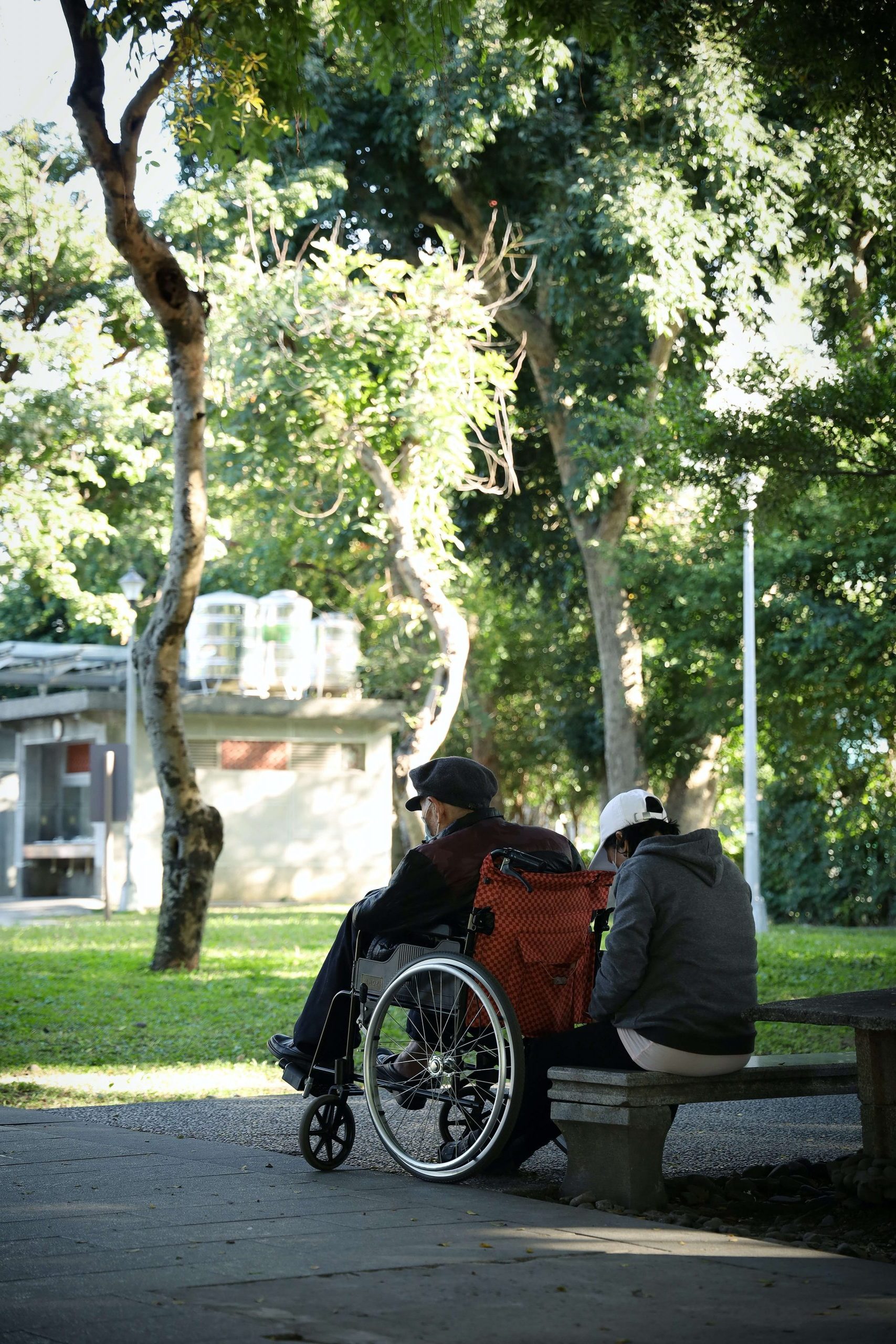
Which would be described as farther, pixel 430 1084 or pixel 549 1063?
pixel 430 1084

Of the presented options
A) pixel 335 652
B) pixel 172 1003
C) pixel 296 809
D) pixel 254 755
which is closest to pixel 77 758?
pixel 254 755

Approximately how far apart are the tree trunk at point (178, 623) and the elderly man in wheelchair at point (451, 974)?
8563 mm

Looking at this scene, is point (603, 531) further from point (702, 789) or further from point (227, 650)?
point (227, 650)

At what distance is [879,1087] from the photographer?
580 cm

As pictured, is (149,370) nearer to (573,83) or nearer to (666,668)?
(573,83)

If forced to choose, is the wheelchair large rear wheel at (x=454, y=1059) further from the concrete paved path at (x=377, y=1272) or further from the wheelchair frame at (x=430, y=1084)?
the concrete paved path at (x=377, y=1272)

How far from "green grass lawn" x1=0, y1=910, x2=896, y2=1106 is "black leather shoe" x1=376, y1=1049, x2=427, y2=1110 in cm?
288

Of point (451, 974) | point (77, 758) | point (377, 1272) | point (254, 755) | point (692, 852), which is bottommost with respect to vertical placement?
point (377, 1272)

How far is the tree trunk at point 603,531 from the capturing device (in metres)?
25.0

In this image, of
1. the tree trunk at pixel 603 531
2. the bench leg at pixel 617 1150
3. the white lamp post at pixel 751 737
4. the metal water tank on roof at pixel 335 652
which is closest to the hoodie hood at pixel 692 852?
the bench leg at pixel 617 1150

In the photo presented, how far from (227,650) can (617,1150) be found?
26.4 meters

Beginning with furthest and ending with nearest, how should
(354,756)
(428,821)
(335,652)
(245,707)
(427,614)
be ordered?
(354,756)
(335,652)
(245,707)
(427,614)
(428,821)

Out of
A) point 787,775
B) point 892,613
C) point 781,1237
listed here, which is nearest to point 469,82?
point 892,613

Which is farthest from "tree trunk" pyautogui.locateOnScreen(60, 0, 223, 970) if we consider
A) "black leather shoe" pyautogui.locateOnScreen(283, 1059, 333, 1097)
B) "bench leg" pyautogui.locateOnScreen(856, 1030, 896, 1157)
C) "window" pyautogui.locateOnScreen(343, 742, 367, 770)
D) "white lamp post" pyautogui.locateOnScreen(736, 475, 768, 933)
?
"window" pyautogui.locateOnScreen(343, 742, 367, 770)
